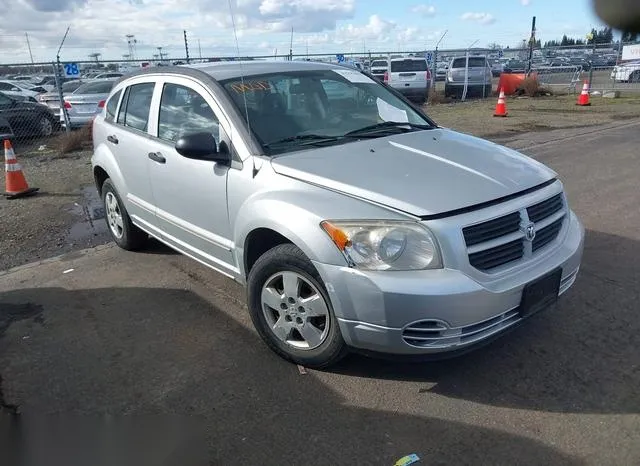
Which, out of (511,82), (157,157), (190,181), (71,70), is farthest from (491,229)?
(511,82)

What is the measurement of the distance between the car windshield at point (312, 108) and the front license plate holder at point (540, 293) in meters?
1.56

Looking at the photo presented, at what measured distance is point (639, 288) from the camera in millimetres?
4219

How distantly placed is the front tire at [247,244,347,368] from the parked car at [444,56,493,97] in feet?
69.7

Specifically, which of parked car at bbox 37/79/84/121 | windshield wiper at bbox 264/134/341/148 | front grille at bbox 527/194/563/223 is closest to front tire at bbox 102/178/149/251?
windshield wiper at bbox 264/134/341/148

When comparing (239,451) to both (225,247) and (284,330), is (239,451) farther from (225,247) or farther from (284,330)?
(225,247)

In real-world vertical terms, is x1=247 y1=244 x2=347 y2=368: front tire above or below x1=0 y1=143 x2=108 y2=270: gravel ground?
above

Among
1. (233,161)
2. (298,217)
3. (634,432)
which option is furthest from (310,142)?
A: (634,432)

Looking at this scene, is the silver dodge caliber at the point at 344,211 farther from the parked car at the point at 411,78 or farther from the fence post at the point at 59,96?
the parked car at the point at 411,78

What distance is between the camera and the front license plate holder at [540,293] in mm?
2998

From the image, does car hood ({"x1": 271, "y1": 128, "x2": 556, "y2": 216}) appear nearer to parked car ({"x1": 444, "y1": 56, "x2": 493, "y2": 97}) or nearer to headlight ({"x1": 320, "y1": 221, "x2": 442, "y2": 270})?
headlight ({"x1": 320, "y1": 221, "x2": 442, "y2": 270})

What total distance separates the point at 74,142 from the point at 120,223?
25.0ft

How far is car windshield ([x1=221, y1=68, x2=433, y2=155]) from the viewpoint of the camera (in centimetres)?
376

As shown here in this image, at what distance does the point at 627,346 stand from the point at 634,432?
0.87m

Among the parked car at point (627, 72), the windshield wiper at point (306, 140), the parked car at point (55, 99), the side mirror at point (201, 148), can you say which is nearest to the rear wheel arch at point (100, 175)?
the side mirror at point (201, 148)
